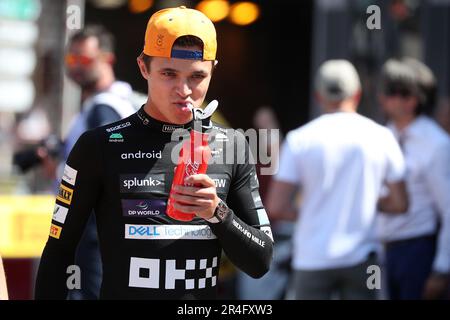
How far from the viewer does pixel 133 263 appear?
292cm

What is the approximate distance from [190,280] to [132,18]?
474 inches

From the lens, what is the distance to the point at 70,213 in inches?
118

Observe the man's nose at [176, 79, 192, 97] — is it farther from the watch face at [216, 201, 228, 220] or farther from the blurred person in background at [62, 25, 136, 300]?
the blurred person in background at [62, 25, 136, 300]

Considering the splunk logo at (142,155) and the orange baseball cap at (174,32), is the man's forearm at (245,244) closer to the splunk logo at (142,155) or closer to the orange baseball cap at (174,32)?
the splunk logo at (142,155)

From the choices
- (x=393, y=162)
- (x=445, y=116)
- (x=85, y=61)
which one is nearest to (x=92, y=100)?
(x=85, y=61)

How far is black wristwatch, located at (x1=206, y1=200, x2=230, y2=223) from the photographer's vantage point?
275cm

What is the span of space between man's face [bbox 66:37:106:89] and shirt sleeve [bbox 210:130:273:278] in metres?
2.47

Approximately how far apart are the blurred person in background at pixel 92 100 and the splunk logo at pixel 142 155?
155 cm

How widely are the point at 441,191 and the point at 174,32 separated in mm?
3179

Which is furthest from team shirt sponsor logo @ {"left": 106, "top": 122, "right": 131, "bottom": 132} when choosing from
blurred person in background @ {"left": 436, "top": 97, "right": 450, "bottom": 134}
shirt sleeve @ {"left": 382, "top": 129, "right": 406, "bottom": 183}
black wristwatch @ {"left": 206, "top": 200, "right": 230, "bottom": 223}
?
blurred person in background @ {"left": 436, "top": 97, "right": 450, "bottom": 134}

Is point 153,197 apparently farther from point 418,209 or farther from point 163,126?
point 418,209

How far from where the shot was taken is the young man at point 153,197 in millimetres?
2879

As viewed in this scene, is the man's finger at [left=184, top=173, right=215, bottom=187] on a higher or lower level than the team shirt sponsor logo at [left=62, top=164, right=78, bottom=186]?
higher

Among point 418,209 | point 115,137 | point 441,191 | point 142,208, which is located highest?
point 115,137
